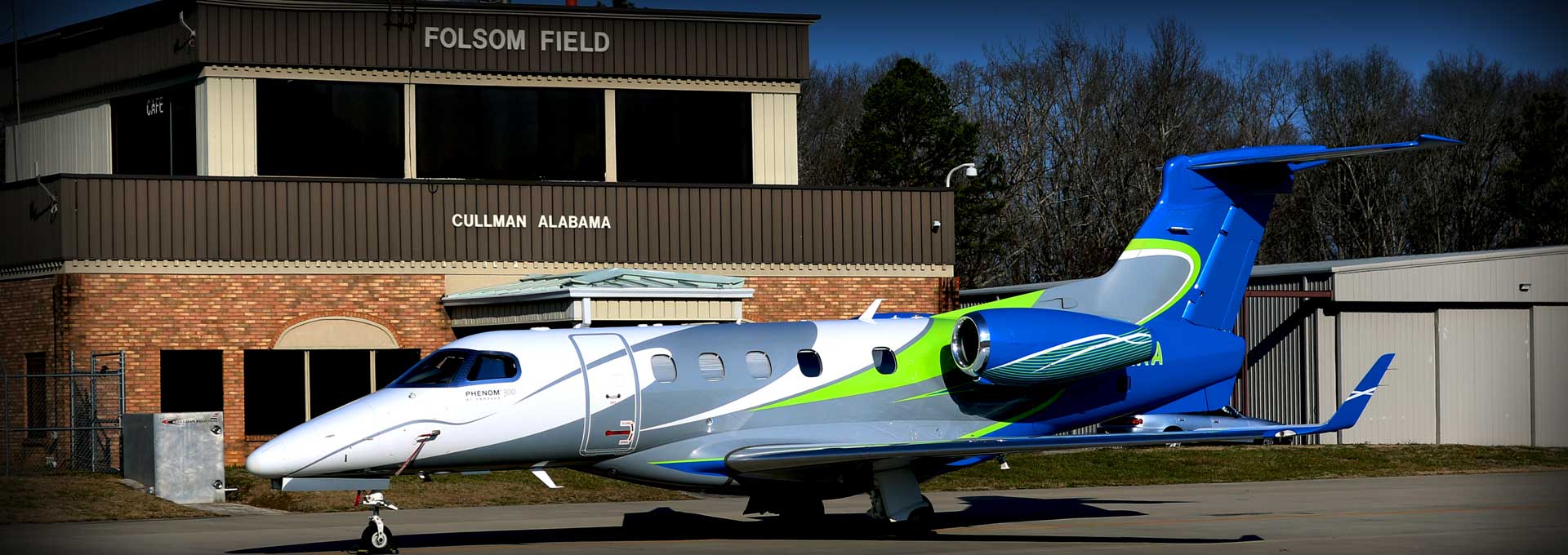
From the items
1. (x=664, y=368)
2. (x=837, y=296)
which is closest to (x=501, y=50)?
(x=837, y=296)

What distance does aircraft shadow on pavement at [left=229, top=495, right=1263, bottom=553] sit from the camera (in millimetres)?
19609

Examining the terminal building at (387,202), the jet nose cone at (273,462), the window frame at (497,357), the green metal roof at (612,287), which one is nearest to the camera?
the jet nose cone at (273,462)

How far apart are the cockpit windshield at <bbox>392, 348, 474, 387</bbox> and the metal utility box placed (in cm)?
890

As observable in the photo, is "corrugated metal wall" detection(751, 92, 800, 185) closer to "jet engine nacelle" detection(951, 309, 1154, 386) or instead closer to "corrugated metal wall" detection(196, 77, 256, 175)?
"corrugated metal wall" detection(196, 77, 256, 175)

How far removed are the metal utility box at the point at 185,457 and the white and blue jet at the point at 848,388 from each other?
910 centimetres

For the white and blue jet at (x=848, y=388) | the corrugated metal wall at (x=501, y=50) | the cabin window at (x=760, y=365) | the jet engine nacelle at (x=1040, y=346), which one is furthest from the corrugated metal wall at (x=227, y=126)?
the jet engine nacelle at (x=1040, y=346)

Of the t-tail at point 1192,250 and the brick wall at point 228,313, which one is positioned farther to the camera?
the brick wall at point 228,313

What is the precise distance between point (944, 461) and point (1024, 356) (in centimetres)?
165

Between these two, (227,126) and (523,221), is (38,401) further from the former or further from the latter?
(523,221)

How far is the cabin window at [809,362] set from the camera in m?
20.5

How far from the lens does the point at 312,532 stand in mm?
21484

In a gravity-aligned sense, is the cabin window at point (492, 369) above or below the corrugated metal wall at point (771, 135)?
below

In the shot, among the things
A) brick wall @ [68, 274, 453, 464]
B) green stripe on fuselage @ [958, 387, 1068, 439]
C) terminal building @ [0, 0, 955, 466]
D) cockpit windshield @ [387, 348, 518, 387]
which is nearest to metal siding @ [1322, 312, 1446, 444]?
terminal building @ [0, 0, 955, 466]

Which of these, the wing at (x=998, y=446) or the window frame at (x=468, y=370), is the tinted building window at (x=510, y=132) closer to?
the window frame at (x=468, y=370)
